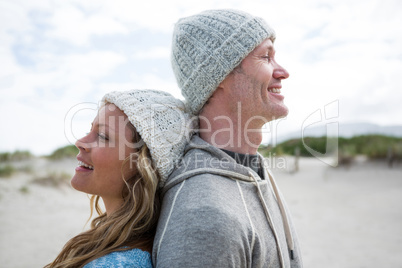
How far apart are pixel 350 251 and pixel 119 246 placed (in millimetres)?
6202

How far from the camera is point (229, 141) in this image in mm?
2029

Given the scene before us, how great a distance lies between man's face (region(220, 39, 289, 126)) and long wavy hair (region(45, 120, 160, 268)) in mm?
620

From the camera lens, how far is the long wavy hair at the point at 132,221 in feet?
5.89

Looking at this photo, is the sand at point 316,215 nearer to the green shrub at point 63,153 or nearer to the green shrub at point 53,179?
the green shrub at point 53,179

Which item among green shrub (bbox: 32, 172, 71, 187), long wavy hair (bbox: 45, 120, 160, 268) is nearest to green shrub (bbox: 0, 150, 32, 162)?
green shrub (bbox: 32, 172, 71, 187)

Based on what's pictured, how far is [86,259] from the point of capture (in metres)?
1.79

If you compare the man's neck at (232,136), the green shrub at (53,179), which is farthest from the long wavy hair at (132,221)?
the green shrub at (53,179)

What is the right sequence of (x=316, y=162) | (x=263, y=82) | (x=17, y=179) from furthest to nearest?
(x=316, y=162)
(x=17, y=179)
(x=263, y=82)

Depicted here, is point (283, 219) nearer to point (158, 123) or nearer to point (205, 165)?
point (205, 165)

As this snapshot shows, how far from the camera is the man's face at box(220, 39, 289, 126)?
6.53ft

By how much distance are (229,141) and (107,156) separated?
0.71 meters

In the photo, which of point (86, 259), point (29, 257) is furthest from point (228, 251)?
point (29, 257)

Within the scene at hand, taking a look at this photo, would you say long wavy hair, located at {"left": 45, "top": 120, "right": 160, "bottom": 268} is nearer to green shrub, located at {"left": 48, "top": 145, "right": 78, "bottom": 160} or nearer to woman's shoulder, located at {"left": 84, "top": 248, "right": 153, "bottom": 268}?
woman's shoulder, located at {"left": 84, "top": 248, "right": 153, "bottom": 268}

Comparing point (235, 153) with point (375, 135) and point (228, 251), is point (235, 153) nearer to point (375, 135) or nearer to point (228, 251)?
point (228, 251)
